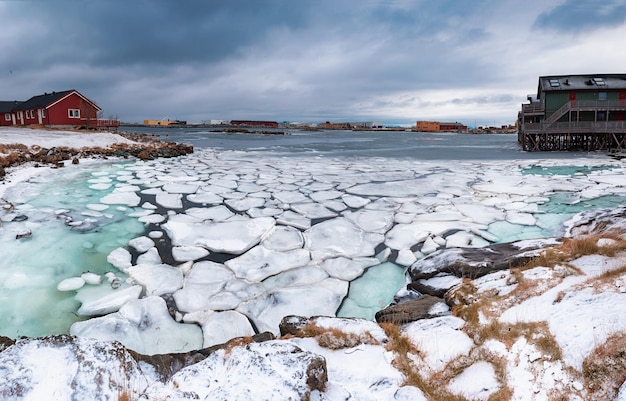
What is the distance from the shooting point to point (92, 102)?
3556 cm

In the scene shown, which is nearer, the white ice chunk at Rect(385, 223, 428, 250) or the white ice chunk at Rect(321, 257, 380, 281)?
the white ice chunk at Rect(321, 257, 380, 281)

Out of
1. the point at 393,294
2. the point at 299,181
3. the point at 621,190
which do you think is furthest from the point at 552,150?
the point at 393,294

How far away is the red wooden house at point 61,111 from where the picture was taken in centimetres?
3247

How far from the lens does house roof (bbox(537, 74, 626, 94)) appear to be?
24.5 meters

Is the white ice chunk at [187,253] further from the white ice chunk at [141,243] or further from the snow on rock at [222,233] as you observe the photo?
the white ice chunk at [141,243]

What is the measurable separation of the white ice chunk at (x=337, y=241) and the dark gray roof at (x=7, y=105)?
149 ft

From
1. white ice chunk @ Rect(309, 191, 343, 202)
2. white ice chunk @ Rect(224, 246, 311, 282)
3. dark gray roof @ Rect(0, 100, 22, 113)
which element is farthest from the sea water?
dark gray roof @ Rect(0, 100, 22, 113)

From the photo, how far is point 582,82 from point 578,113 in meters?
3.80

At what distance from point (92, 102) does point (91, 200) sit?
32.8m

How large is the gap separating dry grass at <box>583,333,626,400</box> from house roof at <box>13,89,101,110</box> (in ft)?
129

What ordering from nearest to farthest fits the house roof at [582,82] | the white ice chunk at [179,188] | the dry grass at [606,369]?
the dry grass at [606,369] < the white ice chunk at [179,188] < the house roof at [582,82]

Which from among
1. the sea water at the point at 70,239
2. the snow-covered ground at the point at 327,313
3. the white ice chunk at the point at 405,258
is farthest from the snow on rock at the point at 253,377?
the white ice chunk at the point at 405,258

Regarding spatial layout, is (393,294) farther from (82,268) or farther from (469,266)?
(82,268)

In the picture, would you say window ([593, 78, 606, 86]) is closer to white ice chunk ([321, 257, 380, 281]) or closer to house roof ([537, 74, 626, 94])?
house roof ([537, 74, 626, 94])
